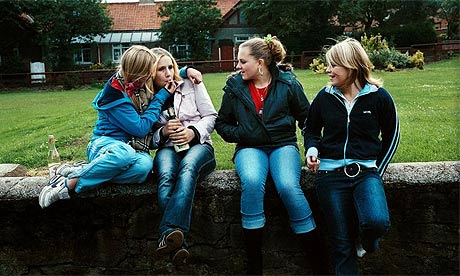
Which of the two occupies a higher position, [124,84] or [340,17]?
[340,17]

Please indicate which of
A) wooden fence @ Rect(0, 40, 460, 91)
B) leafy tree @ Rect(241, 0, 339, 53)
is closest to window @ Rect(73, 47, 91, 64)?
wooden fence @ Rect(0, 40, 460, 91)

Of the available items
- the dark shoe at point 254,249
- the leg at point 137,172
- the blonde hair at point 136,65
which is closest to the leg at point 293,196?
the dark shoe at point 254,249

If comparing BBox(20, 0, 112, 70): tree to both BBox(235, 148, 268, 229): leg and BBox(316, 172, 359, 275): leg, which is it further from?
BBox(316, 172, 359, 275): leg

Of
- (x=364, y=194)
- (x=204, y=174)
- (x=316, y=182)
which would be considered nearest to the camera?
(x=364, y=194)

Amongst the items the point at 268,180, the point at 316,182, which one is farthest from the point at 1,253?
the point at 316,182

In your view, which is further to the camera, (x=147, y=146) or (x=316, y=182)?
(x=147, y=146)

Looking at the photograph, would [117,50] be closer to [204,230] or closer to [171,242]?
[204,230]

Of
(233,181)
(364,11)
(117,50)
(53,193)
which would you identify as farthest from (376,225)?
(117,50)

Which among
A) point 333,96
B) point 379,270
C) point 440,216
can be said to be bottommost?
point 379,270

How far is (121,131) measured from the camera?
3523 mm

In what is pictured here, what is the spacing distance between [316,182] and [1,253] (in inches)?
86.1

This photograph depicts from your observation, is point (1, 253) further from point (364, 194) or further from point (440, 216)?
point (440, 216)

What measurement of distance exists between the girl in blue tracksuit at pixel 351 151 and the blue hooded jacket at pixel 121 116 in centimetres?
107

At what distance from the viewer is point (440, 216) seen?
134 inches
